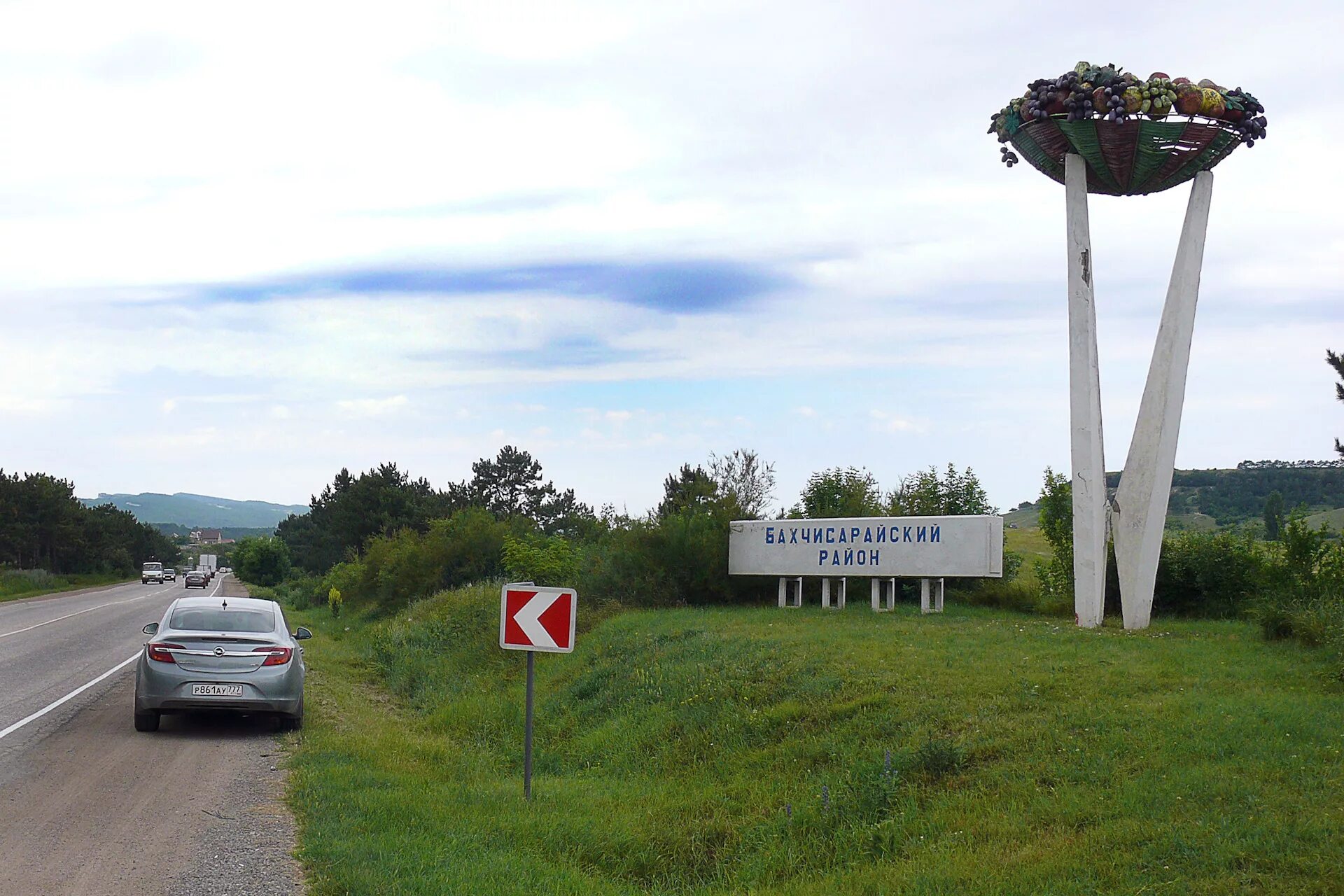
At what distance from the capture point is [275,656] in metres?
13.3

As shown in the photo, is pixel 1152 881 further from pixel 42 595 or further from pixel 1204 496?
pixel 42 595

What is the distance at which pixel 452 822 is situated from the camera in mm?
8969

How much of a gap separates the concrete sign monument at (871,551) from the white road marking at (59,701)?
463 inches

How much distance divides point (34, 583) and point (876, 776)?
73.0m

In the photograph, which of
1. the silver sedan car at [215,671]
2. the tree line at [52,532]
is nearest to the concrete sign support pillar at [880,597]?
the silver sedan car at [215,671]

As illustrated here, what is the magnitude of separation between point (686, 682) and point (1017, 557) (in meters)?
17.3

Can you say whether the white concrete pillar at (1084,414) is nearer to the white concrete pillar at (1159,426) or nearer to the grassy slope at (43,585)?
the white concrete pillar at (1159,426)

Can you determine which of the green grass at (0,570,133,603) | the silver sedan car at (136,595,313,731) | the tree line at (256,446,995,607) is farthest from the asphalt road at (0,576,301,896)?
the green grass at (0,570,133,603)

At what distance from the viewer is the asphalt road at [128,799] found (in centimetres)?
726

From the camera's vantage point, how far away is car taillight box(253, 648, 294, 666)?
13211mm

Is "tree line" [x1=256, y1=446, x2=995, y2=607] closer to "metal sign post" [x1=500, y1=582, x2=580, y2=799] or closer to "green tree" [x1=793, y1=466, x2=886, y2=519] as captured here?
"green tree" [x1=793, y1=466, x2=886, y2=519]

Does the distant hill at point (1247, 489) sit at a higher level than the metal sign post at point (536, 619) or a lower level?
higher

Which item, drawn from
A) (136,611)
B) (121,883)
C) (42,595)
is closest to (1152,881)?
(121,883)

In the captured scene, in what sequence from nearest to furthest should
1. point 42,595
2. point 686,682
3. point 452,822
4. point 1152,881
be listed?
point 1152,881 → point 452,822 → point 686,682 → point 42,595
